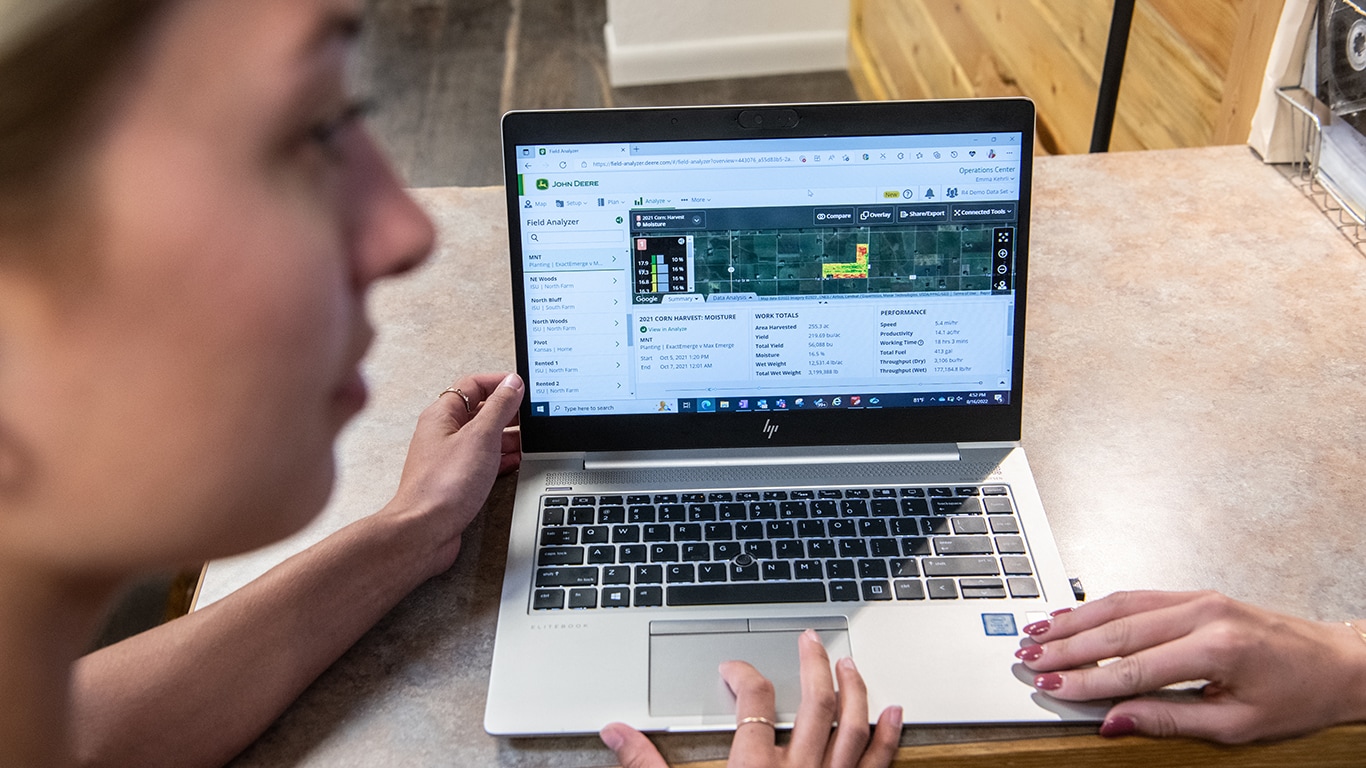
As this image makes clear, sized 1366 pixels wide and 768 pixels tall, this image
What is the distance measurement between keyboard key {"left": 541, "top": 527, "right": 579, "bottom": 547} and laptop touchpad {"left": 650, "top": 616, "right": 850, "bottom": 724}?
0.11 metres

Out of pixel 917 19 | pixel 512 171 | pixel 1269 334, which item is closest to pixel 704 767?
pixel 512 171

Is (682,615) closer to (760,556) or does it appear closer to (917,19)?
(760,556)

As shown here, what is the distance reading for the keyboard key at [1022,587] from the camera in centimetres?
76

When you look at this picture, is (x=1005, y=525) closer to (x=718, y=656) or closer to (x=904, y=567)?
(x=904, y=567)

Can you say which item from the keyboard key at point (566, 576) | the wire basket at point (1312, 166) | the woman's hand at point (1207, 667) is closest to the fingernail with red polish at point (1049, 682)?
the woman's hand at point (1207, 667)

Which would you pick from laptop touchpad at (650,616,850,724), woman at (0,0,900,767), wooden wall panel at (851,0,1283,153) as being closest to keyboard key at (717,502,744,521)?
laptop touchpad at (650,616,850,724)

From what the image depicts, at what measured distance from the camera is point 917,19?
111 inches

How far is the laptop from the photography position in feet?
2.56

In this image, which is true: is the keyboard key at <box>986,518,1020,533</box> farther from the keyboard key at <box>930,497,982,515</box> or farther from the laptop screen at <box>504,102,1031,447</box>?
the laptop screen at <box>504,102,1031,447</box>

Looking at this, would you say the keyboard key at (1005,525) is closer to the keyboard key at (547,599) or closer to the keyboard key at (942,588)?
the keyboard key at (942,588)

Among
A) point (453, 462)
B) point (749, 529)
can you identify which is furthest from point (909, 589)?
point (453, 462)

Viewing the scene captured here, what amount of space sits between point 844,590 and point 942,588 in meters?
0.07

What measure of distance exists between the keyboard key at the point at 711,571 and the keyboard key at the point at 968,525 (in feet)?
0.59

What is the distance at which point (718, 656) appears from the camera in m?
0.72
